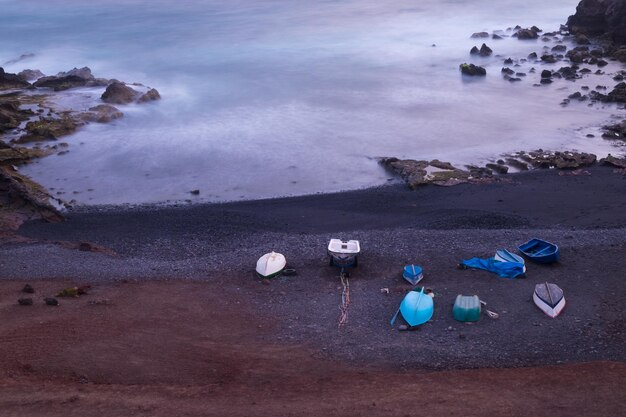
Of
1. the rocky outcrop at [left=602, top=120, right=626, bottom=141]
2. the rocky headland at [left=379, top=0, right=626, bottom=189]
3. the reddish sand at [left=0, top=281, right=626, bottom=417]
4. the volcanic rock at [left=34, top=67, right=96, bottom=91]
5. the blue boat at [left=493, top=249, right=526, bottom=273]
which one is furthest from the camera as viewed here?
the volcanic rock at [left=34, top=67, right=96, bottom=91]

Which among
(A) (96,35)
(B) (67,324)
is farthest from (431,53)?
(B) (67,324)

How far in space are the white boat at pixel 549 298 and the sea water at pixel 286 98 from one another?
883 centimetres

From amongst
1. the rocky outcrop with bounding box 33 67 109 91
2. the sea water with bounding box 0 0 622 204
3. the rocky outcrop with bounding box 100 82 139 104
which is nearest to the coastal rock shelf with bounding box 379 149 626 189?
the sea water with bounding box 0 0 622 204

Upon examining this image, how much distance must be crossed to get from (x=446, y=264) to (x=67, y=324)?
734cm

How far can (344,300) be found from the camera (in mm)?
11836

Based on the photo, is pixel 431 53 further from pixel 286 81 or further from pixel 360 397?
pixel 360 397

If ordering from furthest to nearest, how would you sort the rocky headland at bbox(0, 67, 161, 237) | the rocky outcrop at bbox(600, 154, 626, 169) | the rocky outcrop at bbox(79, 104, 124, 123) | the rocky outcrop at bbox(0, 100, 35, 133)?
the rocky outcrop at bbox(79, 104, 124, 123) → the rocky outcrop at bbox(0, 100, 35, 133) → the rocky outcrop at bbox(600, 154, 626, 169) → the rocky headland at bbox(0, 67, 161, 237)

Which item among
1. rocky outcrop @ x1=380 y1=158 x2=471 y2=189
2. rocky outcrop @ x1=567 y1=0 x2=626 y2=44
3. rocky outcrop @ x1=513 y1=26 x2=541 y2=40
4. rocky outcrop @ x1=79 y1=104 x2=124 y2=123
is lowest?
rocky outcrop @ x1=380 y1=158 x2=471 y2=189

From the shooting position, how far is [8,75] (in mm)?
30172

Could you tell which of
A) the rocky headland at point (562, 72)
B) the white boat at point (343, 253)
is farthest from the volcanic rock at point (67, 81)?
the white boat at point (343, 253)

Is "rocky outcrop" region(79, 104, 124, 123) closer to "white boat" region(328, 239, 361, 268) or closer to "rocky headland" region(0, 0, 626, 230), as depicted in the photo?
"rocky headland" region(0, 0, 626, 230)

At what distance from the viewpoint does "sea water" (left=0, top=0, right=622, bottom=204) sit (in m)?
20.7

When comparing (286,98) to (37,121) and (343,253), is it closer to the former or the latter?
(37,121)

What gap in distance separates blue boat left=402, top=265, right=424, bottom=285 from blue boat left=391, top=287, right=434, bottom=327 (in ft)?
2.88
